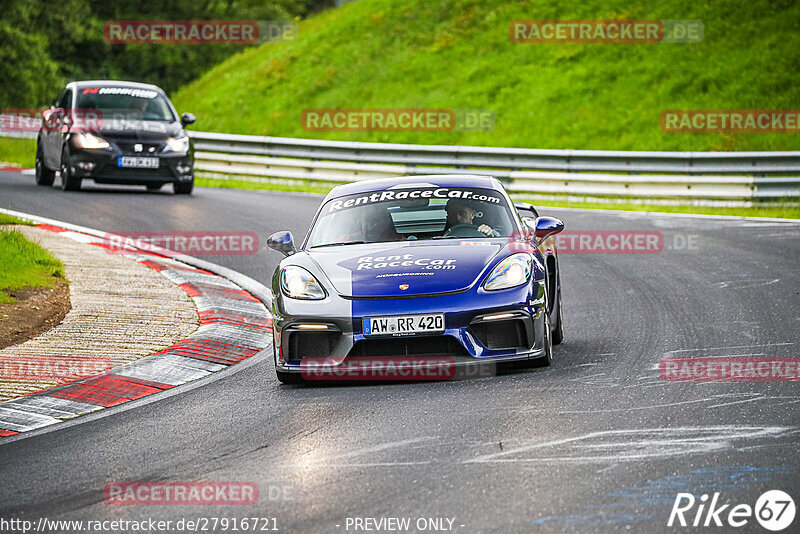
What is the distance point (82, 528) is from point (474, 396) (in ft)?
9.60

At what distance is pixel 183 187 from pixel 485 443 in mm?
15722

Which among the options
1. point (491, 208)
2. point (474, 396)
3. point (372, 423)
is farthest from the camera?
point (491, 208)

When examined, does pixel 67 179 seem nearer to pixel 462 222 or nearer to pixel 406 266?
pixel 462 222

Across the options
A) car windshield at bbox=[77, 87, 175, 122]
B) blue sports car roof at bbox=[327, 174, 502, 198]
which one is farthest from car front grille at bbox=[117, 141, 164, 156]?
blue sports car roof at bbox=[327, 174, 502, 198]

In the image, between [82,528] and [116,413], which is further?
[116,413]

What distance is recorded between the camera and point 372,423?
6.77m

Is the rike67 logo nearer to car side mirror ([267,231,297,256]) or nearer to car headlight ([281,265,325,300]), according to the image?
car headlight ([281,265,325,300])

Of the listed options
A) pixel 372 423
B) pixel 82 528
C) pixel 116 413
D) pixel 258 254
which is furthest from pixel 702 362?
pixel 258 254

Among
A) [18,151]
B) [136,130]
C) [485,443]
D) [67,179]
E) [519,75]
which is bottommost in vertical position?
[485,443]

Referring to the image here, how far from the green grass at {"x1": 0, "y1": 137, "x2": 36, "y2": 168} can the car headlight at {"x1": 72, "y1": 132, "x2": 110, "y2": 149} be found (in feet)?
27.1

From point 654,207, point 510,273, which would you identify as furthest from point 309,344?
point 654,207

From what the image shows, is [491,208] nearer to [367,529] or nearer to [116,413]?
[116,413]

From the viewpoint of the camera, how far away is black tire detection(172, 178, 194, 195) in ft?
69.2

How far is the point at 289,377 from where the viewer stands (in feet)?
26.8
